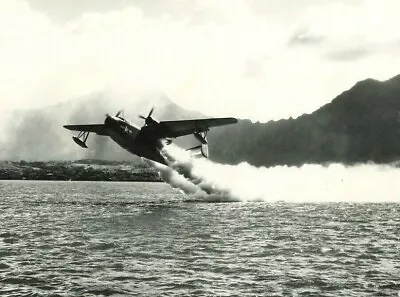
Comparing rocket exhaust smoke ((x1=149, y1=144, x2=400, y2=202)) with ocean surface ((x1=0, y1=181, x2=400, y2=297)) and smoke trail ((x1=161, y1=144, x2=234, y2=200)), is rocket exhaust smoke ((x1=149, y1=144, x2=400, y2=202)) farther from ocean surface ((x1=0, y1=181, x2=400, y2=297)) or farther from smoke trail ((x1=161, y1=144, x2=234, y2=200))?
ocean surface ((x1=0, y1=181, x2=400, y2=297))

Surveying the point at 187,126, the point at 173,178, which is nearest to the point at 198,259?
the point at 187,126

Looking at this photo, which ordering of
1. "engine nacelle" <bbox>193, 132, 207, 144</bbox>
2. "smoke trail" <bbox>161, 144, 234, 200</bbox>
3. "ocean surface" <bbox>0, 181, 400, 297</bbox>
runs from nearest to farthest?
"ocean surface" <bbox>0, 181, 400, 297</bbox> → "engine nacelle" <bbox>193, 132, 207, 144</bbox> → "smoke trail" <bbox>161, 144, 234, 200</bbox>

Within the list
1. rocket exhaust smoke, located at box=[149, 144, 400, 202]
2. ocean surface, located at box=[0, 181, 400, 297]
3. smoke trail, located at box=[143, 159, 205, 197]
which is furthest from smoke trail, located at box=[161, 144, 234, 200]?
ocean surface, located at box=[0, 181, 400, 297]

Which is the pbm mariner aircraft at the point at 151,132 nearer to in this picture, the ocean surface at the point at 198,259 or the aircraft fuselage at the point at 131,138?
the aircraft fuselage at the point at 131,138

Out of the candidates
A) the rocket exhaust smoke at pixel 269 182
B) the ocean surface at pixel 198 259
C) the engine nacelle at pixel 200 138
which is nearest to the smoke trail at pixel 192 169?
the rocket exhaust smoke at pixel 269 182

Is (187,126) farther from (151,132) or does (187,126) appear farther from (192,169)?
(192,169)

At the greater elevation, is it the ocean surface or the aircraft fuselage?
the aircraft fuselage

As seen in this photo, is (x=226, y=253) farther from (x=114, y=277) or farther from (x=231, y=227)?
(x=231, y=227)

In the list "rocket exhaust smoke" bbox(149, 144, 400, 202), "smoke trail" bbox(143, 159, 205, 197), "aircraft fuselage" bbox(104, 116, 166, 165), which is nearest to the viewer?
"aircraft fuselage" bbox(104, 116, 166, 165)
